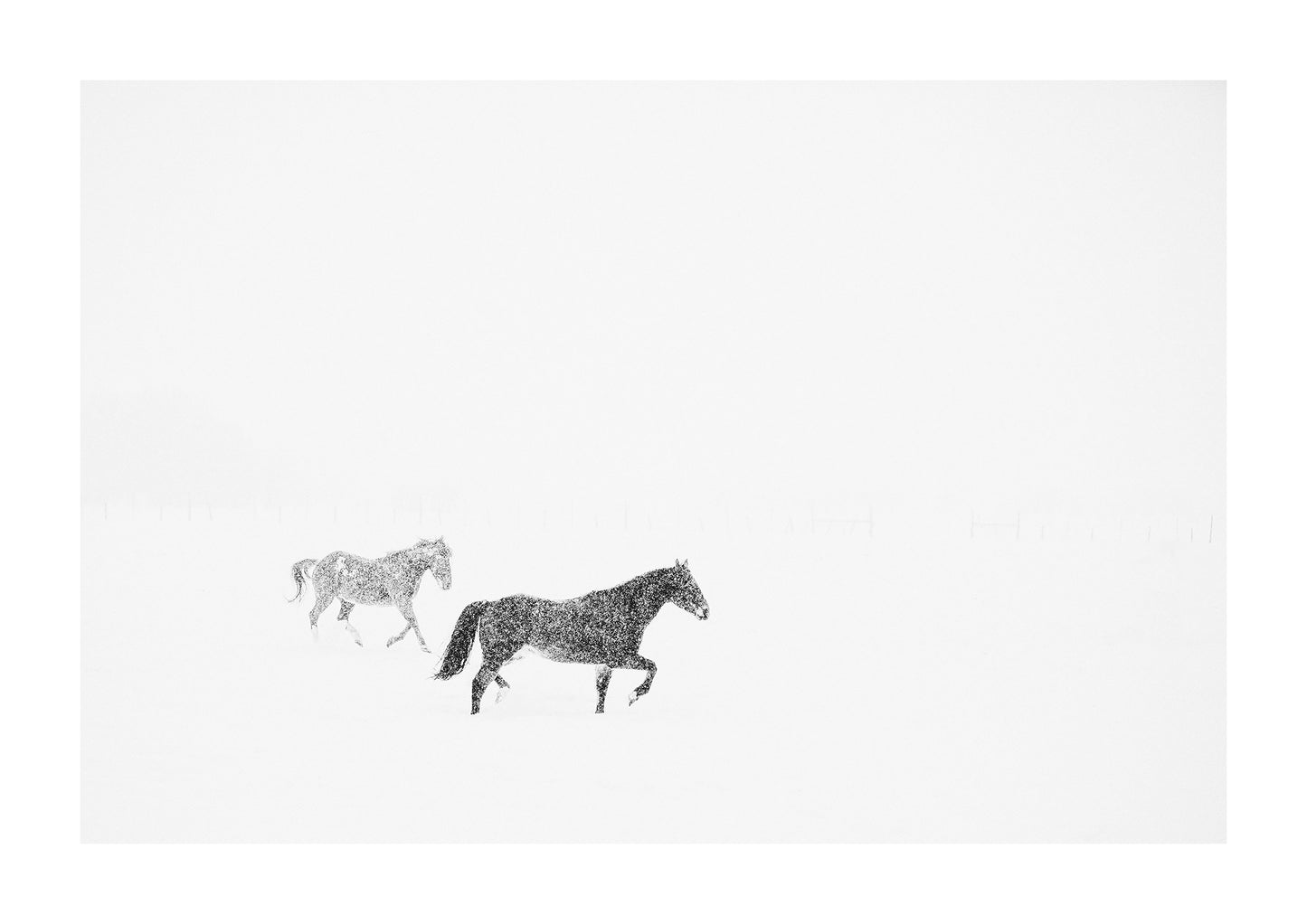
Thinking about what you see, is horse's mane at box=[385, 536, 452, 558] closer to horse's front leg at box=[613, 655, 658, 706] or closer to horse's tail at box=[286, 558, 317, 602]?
horse's tail at box=[286, 558, 317, 602]

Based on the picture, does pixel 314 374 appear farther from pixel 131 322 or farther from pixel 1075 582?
pixel 1075 582

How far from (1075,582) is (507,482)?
125 feet

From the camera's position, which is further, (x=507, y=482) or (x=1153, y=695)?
(x=507, y=482)

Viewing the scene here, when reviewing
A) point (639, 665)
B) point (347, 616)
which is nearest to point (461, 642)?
point (639, 665)

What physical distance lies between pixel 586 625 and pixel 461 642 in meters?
1.32

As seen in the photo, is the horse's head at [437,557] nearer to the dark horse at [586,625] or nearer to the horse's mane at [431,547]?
the horse's mane at [431,547]

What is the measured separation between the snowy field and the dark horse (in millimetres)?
576

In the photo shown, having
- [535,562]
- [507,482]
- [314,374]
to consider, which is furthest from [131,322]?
[535,562]

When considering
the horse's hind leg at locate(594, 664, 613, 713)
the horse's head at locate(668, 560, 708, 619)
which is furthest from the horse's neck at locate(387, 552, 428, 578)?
the horse's head at locate(668, 560, 708, 619)

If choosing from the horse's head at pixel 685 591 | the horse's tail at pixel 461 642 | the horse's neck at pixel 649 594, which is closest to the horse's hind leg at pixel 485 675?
the horse's tail at pixel 461 642

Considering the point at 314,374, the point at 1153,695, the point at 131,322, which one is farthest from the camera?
the point at 131,322

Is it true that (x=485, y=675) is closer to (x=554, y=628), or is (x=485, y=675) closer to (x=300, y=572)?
(x=554, y=628)

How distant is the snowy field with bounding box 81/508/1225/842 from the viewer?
6500mm

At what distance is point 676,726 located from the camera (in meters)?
8.02
